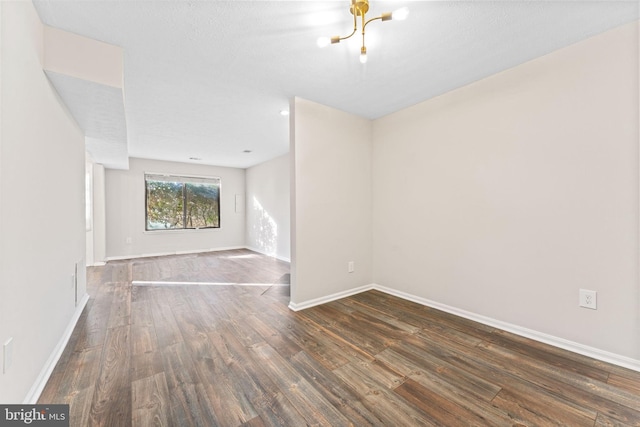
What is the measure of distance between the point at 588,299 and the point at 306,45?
9.36 ft

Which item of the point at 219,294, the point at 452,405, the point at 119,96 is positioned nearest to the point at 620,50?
the point at 452,405

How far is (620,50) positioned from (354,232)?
265 centimetres

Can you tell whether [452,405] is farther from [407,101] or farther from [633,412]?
[407,101]

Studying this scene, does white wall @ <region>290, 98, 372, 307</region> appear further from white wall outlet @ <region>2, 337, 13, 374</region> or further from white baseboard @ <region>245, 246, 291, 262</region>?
white baseboard @ <region>245, 246, 291, 262</region>

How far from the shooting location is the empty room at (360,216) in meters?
1.44

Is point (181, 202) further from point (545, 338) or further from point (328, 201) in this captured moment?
point (545, 338)

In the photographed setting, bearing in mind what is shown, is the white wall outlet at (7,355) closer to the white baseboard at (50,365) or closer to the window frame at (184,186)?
the white baseboard at (50,365)

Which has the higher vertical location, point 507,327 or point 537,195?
point 537,195

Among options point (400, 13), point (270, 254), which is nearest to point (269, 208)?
point (270, 254)

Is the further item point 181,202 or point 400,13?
point 181,202

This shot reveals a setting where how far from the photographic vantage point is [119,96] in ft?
6.86

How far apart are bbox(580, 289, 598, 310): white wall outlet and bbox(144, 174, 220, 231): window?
7064 millimetres

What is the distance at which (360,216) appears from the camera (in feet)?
11.2

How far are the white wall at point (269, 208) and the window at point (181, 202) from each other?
0.94 metres
